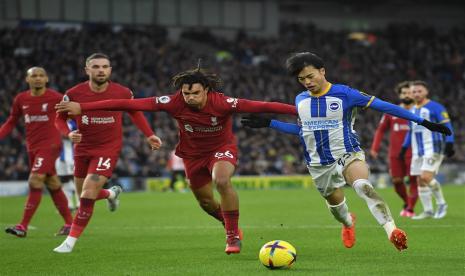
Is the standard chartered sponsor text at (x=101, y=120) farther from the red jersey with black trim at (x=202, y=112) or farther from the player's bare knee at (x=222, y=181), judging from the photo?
the player's bare knee at (x=222, y=181)

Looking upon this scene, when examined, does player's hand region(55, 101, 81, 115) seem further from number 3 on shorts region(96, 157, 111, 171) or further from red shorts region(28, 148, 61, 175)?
red shorts region(28, 148, 61, 175)

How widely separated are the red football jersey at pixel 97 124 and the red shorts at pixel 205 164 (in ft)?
4.47

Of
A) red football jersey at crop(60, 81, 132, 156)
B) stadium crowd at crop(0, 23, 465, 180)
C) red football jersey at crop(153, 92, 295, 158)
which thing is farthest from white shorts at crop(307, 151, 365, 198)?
stadium crowd at crop(0, 23, 465, 180)

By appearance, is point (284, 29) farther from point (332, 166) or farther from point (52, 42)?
point (332, 166)

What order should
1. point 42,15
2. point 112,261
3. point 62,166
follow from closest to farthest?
point 112,261 < point 62,166 < point 42,15

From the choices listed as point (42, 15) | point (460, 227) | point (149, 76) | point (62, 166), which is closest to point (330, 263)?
point (460, 227)

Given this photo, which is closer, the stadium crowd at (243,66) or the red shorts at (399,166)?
the red shorts at (399,166)

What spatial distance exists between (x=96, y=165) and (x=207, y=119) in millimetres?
1879

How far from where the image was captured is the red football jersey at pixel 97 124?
38.1 feet

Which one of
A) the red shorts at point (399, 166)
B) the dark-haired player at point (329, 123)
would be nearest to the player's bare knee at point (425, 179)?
the red shorts at point (399, 166)

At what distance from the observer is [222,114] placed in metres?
10.3

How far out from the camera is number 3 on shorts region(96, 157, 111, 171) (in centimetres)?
1130

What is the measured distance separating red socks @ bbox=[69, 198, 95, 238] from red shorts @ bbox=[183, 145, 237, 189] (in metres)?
1.30

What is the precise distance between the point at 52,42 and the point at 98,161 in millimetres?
29529
